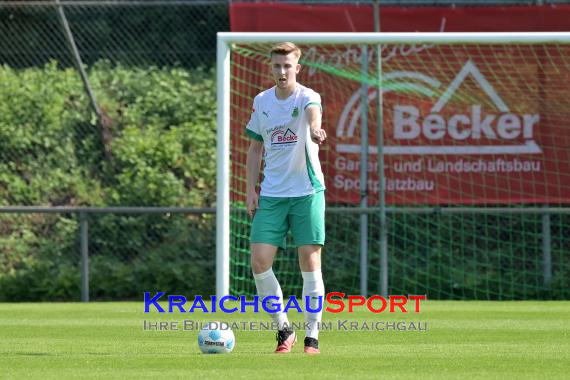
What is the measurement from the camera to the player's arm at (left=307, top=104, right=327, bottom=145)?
7.89m

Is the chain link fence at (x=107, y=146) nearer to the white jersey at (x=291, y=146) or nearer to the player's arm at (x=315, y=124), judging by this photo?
the white jersey at (x=291, y=146)

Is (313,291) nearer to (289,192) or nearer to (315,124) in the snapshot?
(289,192)

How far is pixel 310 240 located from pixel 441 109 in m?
8.18

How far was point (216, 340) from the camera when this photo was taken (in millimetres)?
8336

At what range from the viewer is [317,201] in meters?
8.46

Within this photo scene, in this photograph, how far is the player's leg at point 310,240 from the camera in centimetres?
838

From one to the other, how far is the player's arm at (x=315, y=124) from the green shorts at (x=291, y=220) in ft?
1.75

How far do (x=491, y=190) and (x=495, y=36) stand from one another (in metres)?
3.23

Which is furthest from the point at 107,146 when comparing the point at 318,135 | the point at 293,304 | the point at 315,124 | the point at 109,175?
the point at 318,135

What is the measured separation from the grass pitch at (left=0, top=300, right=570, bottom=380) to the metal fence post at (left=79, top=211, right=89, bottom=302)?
283cm

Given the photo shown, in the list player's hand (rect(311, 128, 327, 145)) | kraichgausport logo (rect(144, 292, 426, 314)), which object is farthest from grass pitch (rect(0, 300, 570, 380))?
player's hand (rect(311, 128, 327, 145))

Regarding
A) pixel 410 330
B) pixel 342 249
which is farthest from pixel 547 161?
pixel 410 330

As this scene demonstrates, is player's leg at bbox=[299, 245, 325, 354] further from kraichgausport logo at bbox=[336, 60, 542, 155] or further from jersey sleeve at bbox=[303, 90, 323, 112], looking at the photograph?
kraichgausport logo at bbox=[336, 60, 542, 155]

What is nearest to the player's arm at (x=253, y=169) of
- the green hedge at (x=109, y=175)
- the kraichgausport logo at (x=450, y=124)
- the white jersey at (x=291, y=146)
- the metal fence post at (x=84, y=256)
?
the white jersey at (x=291, y=146)
